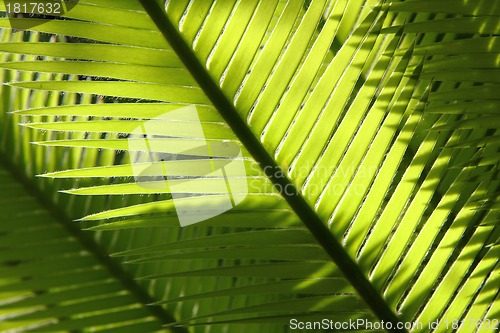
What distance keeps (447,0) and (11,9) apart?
61 cm

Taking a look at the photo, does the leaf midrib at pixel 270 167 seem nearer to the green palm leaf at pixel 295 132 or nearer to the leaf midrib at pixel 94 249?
the green palm leaf at pixel 295 132

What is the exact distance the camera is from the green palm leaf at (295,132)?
31.0 inches

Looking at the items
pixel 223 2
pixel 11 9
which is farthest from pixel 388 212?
pixel 11 9

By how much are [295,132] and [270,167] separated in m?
0.06

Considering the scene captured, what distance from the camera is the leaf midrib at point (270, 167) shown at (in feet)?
2.57

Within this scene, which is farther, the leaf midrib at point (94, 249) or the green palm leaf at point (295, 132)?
the leaf midrib at point (94, 249)

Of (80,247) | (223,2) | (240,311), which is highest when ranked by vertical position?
(223,2)

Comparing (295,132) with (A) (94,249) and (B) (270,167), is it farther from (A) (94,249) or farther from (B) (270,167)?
(A) (94,249)

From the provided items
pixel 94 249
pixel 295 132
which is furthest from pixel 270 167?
pixel 94 249

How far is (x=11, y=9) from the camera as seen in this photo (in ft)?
2.52

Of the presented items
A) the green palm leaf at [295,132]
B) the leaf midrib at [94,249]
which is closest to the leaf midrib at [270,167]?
the green palm leaf at [295,132]

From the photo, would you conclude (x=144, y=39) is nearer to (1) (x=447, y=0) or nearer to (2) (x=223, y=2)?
(2) (x=223, y=2)

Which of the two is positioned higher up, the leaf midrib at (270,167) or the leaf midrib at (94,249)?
the leaf midrib at (270,167)

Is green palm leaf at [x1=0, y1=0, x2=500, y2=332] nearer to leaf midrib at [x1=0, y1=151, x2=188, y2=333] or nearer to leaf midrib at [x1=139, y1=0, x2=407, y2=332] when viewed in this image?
leaf midrib at [x1=139, y1=0, x2=407, y2=332]
